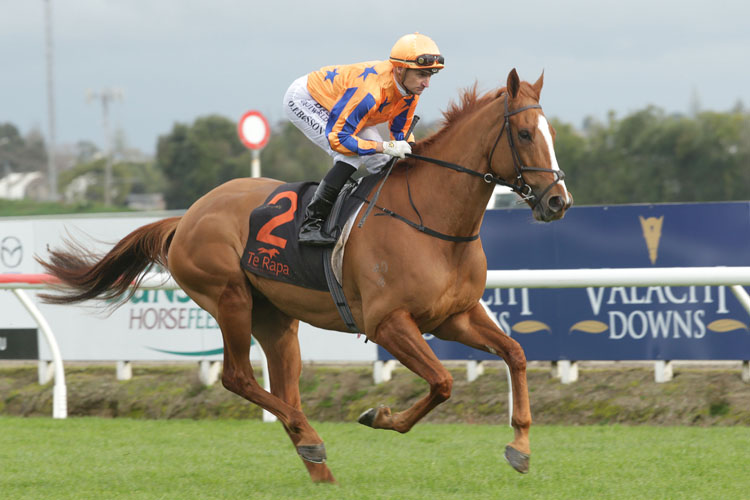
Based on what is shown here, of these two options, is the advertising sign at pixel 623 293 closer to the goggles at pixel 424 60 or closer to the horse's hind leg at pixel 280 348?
the horse's hind leg at pixel 280 348

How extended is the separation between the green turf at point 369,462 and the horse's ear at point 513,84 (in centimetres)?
152

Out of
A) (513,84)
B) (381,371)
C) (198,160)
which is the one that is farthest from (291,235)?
(198,160)

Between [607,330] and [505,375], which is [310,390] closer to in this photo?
[505,375]

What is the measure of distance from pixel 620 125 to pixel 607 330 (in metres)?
28.5

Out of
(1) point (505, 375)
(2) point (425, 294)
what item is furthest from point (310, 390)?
(2) point (425, 294)

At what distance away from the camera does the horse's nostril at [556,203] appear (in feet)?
12.0

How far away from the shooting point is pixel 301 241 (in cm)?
432

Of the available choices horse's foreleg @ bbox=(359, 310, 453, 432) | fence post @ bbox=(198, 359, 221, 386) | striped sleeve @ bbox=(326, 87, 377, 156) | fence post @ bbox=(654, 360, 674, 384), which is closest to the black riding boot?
striped sleeve @ bbox=(326, 87, 377, 156)

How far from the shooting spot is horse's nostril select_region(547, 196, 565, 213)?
12.0 feet

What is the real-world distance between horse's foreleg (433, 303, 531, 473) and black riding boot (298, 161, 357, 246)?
0.62m

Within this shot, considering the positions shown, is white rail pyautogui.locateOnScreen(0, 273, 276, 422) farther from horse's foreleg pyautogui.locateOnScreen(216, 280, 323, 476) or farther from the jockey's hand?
the jockey's hand

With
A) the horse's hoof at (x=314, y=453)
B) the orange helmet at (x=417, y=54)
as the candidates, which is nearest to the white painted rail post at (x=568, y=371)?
the horse's hoof at (x=314, y=453)

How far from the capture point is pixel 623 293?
621cm

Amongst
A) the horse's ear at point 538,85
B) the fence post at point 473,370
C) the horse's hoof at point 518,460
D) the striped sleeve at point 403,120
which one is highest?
the horse's ear at point 538,85
